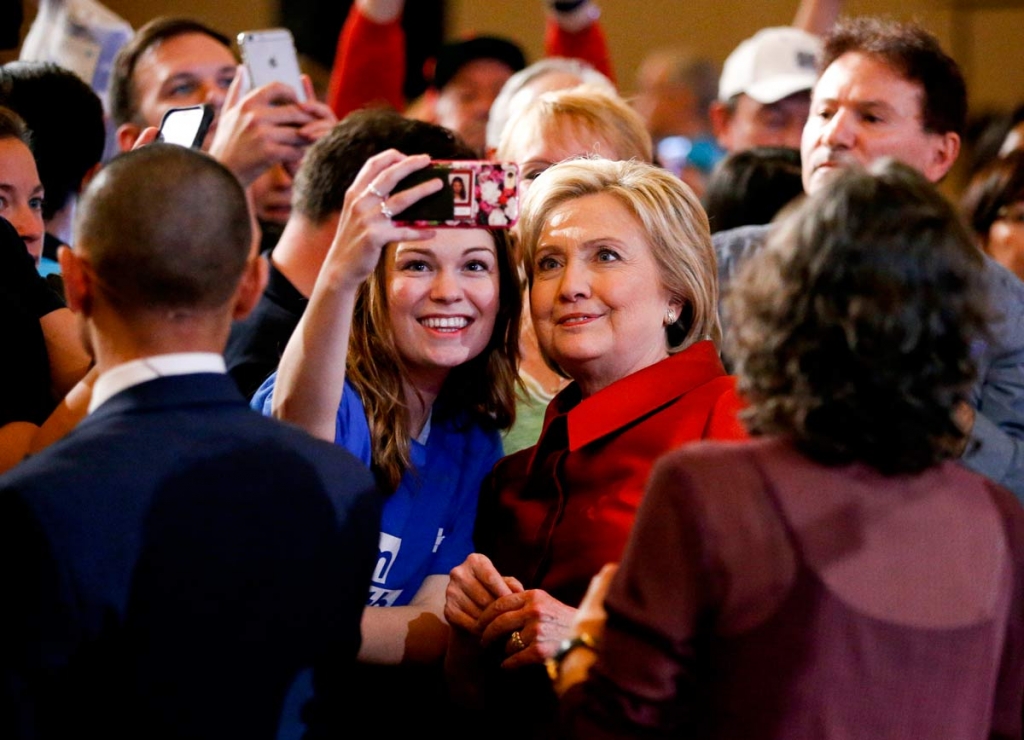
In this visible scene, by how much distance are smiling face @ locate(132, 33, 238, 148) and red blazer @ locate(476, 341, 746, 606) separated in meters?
1.65

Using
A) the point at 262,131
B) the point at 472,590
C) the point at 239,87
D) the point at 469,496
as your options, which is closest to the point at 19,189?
the point at 262,131

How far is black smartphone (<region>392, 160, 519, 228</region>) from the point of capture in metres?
1.86

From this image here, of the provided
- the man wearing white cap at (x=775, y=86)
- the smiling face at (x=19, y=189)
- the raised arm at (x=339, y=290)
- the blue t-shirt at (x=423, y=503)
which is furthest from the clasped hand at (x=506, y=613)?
the man wearing white cap at (x=775, y=86)

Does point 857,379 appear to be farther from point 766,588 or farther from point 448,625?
point 448,625

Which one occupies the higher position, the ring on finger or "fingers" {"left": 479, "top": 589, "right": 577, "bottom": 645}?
"fingers" {"left": 479, "top": 589, "right": 577, "bottom": 645}

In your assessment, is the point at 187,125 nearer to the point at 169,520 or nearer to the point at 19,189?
the point at 19,189

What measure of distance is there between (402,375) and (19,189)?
734 mm

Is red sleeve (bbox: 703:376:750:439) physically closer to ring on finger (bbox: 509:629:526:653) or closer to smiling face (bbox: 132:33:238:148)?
ring on finger (bbox: 509:629:526:653)

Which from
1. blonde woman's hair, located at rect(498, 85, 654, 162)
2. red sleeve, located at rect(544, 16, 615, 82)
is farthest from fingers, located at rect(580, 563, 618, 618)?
red sleeve, located at rect(544, 16, 615, 82)

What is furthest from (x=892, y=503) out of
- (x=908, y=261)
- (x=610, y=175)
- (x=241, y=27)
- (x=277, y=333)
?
(x=241, y=27)

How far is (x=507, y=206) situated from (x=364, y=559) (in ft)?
2.14

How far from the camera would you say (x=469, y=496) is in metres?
2.24

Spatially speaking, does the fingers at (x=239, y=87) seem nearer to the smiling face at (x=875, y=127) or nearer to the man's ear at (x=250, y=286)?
the man's ear at (x=250, y=286)

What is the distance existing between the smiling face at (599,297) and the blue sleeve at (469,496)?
0.84 feet
